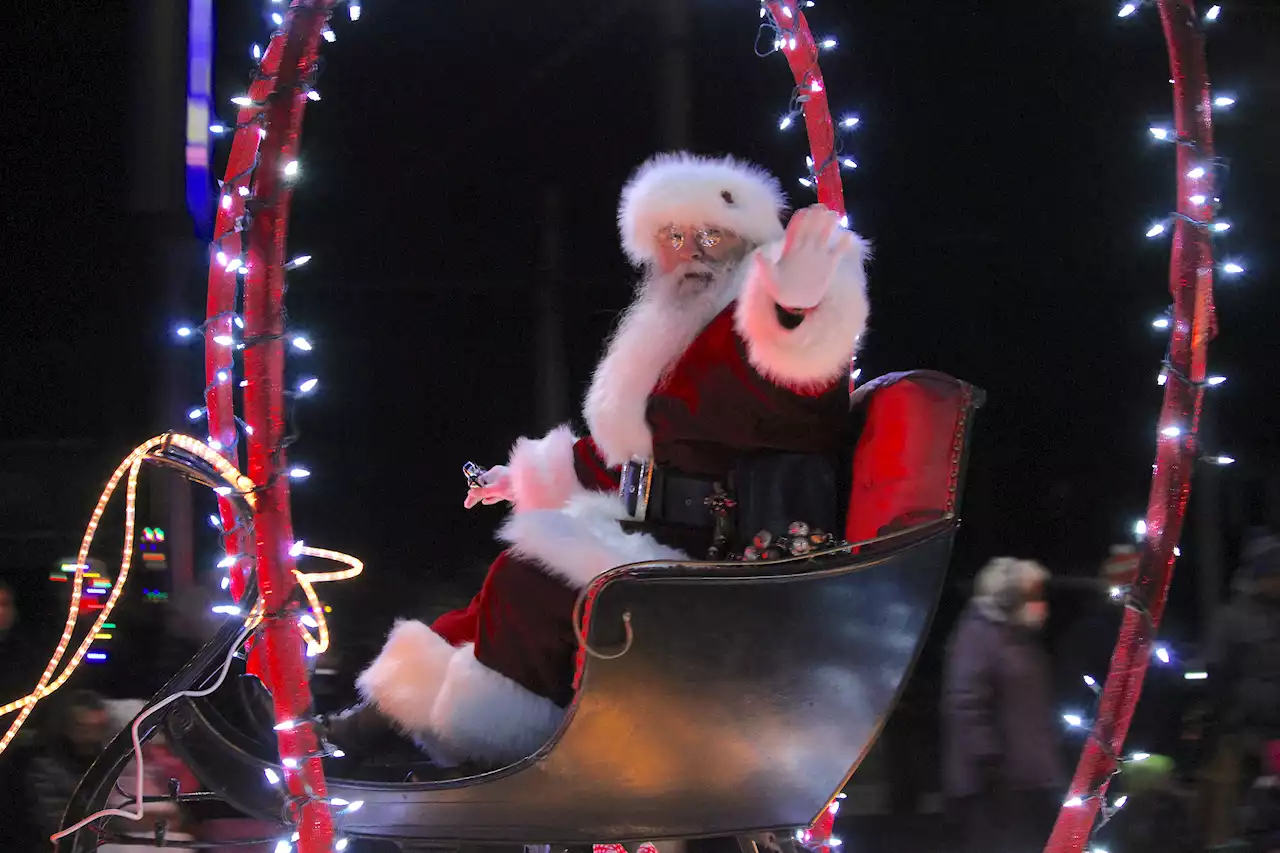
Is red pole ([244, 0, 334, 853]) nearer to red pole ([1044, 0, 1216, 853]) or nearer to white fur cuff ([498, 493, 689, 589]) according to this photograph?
white fur cuff ([498, 493, 689, 589])

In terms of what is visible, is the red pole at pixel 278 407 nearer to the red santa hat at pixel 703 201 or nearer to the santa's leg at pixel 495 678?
the santa's leg at pixel 495 678

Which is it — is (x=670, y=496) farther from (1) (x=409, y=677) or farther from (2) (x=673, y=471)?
(1) (x=409, y=677)

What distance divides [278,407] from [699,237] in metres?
0.96

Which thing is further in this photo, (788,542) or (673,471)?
(673,471)

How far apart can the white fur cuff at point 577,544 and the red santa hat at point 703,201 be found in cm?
66

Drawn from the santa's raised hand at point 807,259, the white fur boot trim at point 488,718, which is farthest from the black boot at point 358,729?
the santa's raised hand at point 807,259

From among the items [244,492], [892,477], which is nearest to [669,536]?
[892,477]

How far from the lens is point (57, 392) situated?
17.2ft

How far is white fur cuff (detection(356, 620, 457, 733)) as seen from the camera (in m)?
1.84

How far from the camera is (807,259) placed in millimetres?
Answer: 1608

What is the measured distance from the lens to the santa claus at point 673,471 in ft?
5.52

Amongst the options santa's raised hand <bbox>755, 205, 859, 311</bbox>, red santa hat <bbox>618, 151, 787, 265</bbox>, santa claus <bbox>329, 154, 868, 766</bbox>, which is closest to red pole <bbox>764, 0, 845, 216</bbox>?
red santa hat <bbox>618, 151, 787, 265</bbox>

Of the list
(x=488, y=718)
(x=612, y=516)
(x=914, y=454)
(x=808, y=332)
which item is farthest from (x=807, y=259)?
(x=488, y=718)

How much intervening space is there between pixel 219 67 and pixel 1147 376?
4.94 meters
